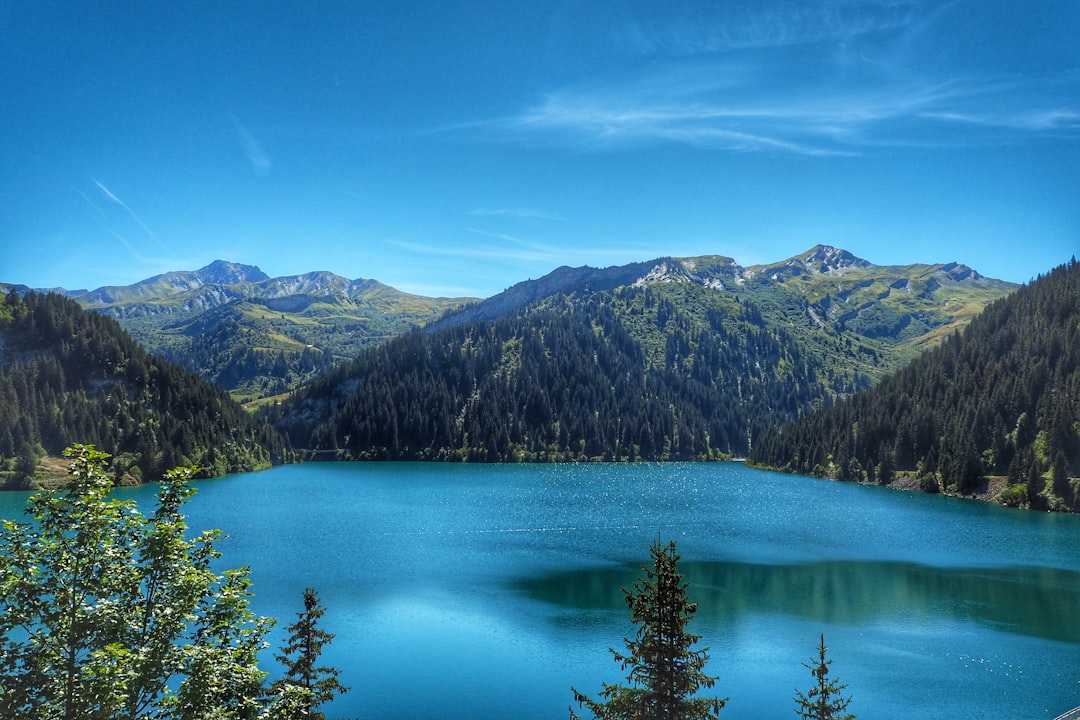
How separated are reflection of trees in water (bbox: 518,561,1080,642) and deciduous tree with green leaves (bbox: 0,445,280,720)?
158 feet

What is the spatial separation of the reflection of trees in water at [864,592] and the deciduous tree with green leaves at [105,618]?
4812 cm

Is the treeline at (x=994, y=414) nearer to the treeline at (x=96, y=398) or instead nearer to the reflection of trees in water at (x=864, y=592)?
the reflection of trees in water at (x=864, y=592)

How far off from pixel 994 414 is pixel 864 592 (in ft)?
364

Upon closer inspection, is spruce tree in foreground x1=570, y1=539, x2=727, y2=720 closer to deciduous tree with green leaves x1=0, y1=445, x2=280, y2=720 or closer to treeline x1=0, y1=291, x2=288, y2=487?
deciduous tree with green leaves x1=0, y1=445, x2=280, y2=720

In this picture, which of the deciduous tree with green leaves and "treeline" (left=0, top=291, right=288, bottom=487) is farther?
"treeline" (left=0, top=291, right=288, bottom=487)

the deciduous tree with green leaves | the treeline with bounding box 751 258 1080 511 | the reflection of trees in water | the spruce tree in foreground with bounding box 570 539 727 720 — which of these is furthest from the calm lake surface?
the deciduous tree with green leaves

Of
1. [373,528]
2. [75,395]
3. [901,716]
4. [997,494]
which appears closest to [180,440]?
[75,395]

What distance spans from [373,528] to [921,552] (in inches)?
2932

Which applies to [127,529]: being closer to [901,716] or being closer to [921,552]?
[901,716]

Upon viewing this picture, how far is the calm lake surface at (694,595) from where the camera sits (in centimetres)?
4297

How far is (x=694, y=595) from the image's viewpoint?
63.6 meters

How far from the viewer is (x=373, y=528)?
101062mm

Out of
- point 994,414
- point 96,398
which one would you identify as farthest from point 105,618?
point 96,398

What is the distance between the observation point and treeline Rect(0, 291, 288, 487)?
150m
